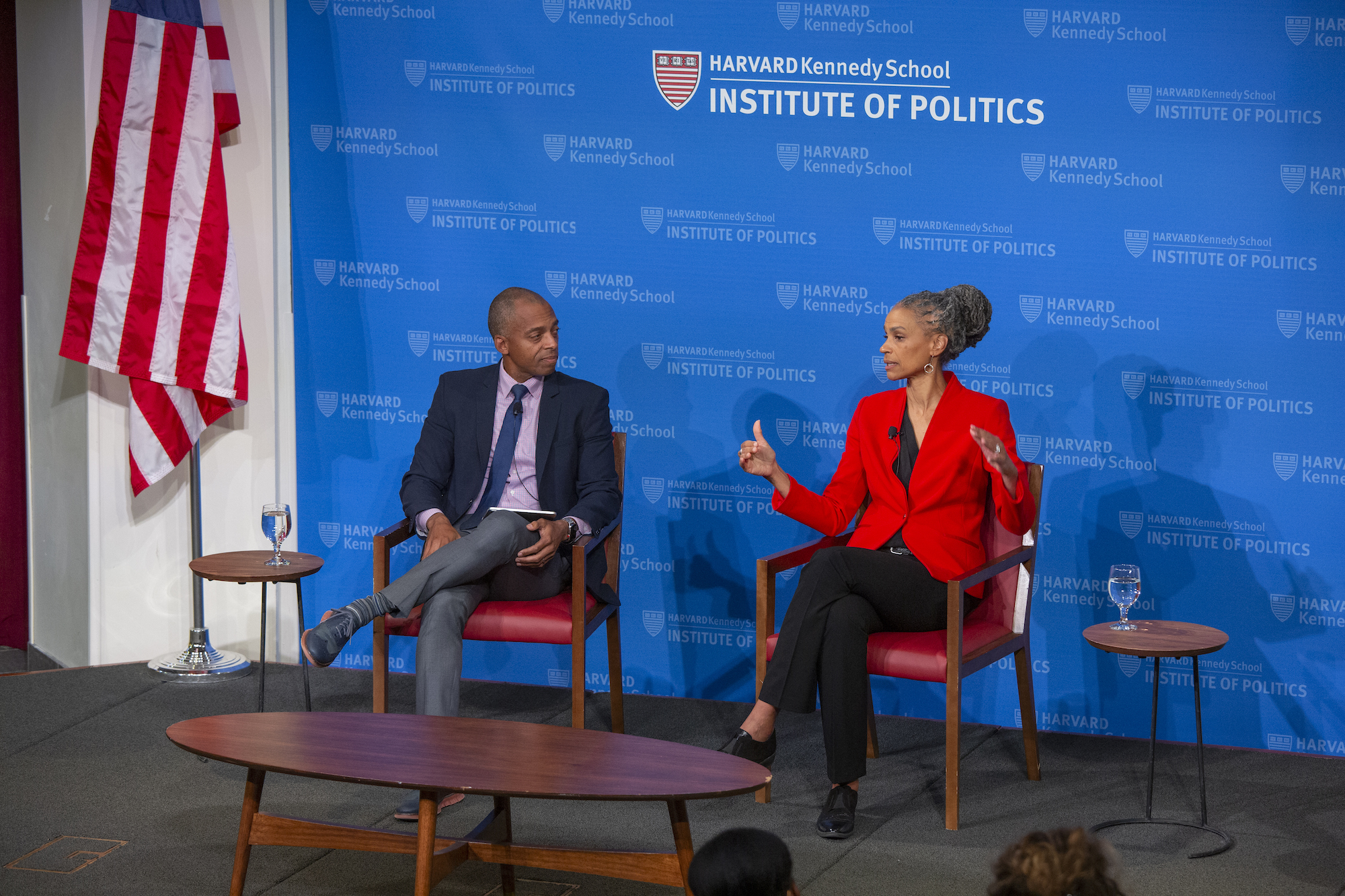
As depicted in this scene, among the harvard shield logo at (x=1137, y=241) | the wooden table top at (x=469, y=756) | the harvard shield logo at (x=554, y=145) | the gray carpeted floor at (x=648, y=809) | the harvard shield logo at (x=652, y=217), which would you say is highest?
the harvard shield logo at (x=554, y=145)

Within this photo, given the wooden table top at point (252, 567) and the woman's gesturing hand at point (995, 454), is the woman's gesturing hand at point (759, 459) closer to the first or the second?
the woman's gesturing hand at point (995, 454)

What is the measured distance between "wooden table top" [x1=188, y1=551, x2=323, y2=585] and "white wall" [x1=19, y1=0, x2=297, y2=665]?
73cm

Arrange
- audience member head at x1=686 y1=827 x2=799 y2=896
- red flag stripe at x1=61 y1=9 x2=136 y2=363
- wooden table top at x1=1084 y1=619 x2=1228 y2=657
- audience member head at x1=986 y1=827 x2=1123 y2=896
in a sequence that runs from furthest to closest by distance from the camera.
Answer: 1. red flag stripe at x1=61 y1=9 x2=136 y2=363
2. wooden table top at x1=1084 y1=619 x2=1228 y2=657
3. audience member head at x1=686 y1=827 x2=799 y2=896
4. audience member head at x1=986 y1=827 x2=1123 y2=896

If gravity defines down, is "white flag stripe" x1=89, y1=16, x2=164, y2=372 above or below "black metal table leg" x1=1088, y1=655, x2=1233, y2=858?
above

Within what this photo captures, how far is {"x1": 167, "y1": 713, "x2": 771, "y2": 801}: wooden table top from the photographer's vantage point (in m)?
2.51

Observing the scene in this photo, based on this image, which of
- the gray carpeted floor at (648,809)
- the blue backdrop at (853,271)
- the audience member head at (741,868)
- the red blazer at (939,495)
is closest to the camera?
the audience member head at (741,868)

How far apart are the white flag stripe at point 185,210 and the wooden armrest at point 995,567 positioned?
2.85 metres

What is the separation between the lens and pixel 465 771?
2.60 metres

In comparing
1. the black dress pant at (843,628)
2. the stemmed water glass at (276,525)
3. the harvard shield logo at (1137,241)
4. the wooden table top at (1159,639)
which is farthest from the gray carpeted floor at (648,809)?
the harvard shield logo at (1137,241)

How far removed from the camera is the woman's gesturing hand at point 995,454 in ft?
11.6

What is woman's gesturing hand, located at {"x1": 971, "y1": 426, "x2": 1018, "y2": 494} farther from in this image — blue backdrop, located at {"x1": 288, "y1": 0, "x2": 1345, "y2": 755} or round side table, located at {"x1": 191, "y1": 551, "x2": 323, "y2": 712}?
round side table, located at {"x1": 191, "y1": 551, "x2": 323, "y2": 712}

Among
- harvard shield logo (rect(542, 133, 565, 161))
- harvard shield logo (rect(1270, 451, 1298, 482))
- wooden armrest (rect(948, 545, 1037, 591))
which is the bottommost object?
wooden armrest (rect(948, 545, 1037, 591))

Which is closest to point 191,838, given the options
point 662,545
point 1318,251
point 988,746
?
point 662,545

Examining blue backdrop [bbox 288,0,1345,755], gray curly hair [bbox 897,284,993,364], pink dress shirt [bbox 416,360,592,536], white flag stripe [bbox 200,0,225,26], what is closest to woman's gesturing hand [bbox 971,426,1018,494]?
gray curly hair [bbox 897,284,993,364]
